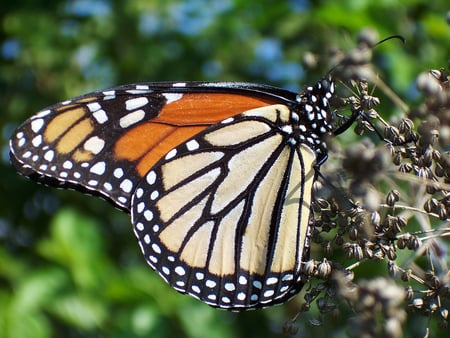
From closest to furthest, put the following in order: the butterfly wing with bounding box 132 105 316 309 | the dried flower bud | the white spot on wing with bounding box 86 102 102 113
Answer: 1. the dried flower bud
2. the butterfly wing with bounding box 132 105 316 309
3. the white spot on wing with bounding box 86 102 102 113

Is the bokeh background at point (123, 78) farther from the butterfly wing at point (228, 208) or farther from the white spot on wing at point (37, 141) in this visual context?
the white spot on wing at point (37, 141)

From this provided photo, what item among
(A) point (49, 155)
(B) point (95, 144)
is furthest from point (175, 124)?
(A) point (49, 155)

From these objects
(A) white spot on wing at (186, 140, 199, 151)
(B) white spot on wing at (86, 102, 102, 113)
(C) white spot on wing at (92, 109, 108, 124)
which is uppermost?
(B) white spot on wing at (86, 102, 102, 113)

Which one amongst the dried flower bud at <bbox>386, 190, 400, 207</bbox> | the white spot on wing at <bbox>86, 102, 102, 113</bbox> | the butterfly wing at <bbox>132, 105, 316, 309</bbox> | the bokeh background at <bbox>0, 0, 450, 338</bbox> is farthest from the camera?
the bokeh background at <bbox>0, 0, 450, 338</bbox>

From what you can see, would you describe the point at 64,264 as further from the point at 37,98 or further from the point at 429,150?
the point at 429,150

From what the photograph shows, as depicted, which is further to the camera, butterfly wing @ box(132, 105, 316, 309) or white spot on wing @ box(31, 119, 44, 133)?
white spot on wing @ box(31, 119, 44, 133)

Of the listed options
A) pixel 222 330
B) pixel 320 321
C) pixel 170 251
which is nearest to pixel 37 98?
pixel 222 330

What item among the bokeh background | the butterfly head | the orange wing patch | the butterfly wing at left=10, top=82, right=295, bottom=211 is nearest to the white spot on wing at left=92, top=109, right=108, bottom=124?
the butterfly wing at left=10, top=82, right=295, bottom=211

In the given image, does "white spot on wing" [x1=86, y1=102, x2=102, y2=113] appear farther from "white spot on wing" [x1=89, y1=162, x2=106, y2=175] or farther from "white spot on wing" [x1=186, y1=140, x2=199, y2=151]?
"white spot on wing" [x1=186, y1=140, x2=199, y2=151]
